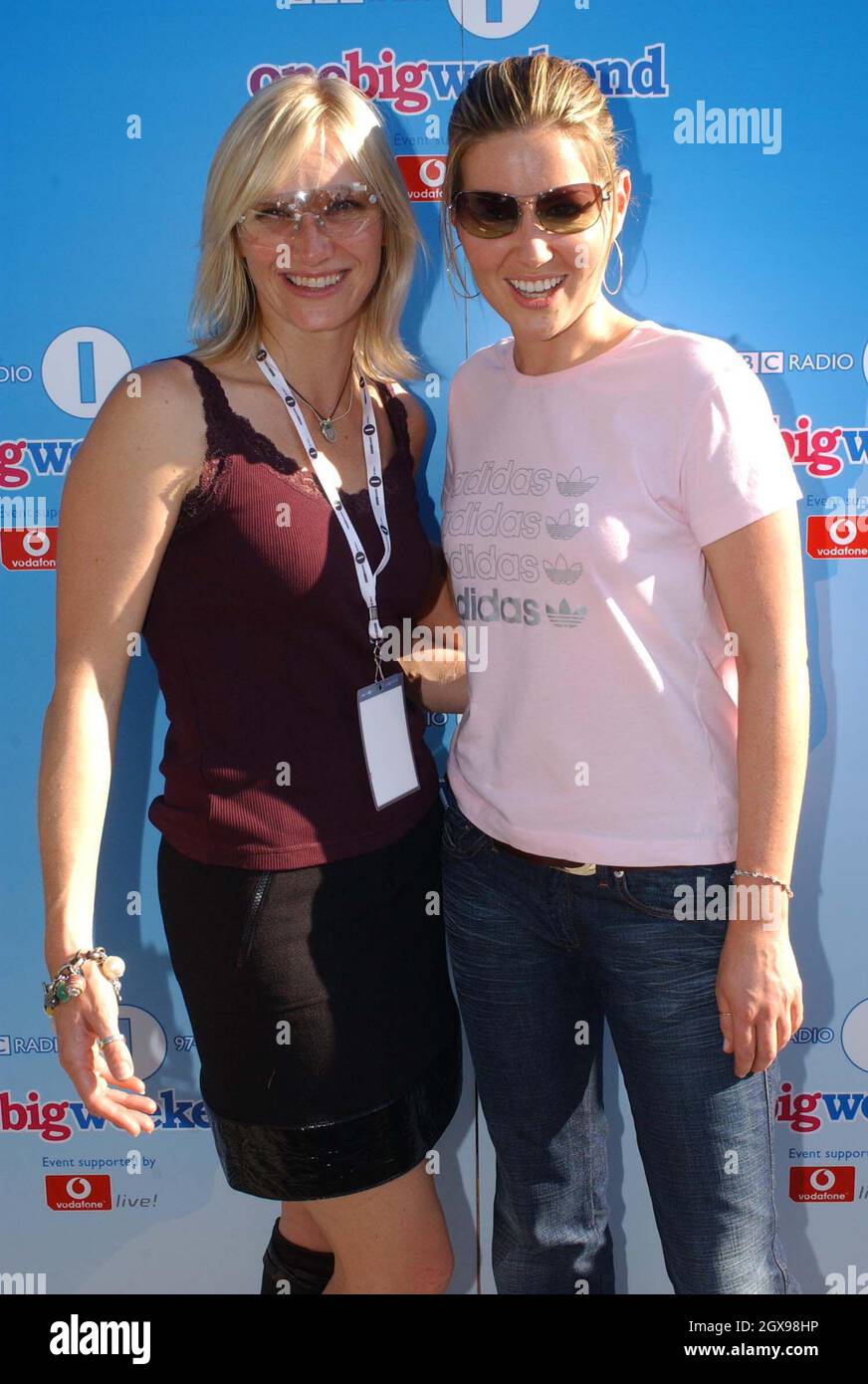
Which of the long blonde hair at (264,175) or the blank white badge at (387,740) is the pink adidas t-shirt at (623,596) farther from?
the long blonde hair at (264,175)

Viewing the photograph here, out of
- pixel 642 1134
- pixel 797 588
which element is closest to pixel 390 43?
pixel 797 588

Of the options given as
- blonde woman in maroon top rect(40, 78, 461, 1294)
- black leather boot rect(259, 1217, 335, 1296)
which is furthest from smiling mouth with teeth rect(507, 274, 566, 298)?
black leather boot rect(259, 1217, 335, 1296)

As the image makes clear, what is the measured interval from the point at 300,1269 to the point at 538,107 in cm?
196

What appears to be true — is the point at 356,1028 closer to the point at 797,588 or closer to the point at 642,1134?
the point at 642,1134

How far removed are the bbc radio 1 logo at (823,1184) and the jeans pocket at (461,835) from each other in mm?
1247

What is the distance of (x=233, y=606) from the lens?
5.15 ft

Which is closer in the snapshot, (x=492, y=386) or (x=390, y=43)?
(x=492, y=386)

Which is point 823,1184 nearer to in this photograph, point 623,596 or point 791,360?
point 623,596

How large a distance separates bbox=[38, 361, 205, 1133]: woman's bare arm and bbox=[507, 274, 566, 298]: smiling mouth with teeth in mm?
491

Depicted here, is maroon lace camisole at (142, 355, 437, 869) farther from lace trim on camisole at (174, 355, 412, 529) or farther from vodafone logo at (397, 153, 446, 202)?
vodafone logo at (397, 153, 446, 202)

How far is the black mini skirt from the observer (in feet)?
5.33

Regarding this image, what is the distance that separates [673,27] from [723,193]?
303 mm

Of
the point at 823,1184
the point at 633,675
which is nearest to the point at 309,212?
the point at 633,675

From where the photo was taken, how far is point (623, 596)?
1.52 m
